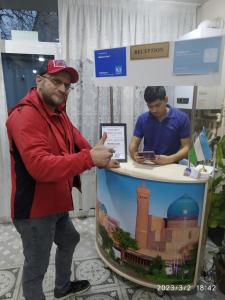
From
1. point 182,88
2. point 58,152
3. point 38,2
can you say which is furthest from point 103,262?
point 38,2

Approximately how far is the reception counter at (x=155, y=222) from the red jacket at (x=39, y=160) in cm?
43

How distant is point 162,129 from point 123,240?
947 mm

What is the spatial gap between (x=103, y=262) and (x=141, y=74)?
1.59 meters

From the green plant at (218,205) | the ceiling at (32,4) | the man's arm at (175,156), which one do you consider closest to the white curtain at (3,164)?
the ceiling at (32,4)

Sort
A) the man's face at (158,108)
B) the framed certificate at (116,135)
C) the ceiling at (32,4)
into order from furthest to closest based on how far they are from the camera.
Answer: the ceiling at (32,4) → the man's face at (158,108) → the framed certificate at (116,135)

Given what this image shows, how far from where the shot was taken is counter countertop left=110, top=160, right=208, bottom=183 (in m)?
1.54

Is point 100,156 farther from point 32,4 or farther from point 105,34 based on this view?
point 32,4

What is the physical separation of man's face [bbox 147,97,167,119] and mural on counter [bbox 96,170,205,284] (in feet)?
2.13

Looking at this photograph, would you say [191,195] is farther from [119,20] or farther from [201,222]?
[119,20]

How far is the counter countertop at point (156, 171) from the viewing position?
1.54 m

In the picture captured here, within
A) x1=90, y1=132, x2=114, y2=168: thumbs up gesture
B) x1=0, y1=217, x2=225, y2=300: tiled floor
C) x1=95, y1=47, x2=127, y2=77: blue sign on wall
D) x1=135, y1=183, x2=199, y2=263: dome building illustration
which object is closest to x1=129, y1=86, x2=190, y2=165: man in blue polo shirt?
x1=95, y1=47, x2=127, y2=77: blue sign on wall

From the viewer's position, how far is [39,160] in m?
1.13

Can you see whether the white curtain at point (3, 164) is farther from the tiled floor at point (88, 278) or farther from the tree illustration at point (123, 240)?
the tree illustration at point (123, 240)

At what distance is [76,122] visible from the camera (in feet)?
8.98
